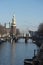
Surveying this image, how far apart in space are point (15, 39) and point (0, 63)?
42.2 meters

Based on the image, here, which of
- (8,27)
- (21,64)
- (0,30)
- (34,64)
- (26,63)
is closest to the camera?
(34,64)

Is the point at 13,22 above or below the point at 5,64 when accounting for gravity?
above

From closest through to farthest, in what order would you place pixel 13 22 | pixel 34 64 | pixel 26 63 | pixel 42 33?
pixel 34 64 → pixel 26 63 → pixel 42 33 → pixel 13 22

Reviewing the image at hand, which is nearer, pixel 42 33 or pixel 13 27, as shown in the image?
pixel 42 33

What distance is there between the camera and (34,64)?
54.2 ft

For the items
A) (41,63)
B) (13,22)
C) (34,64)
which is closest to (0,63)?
(34,64)

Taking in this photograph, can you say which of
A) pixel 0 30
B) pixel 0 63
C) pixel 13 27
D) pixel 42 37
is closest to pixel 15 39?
pixel 0 30

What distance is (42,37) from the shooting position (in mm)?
50875

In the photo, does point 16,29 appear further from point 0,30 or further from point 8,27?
point 0,30

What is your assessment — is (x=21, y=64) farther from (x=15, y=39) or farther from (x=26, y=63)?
(x=15, y=39)

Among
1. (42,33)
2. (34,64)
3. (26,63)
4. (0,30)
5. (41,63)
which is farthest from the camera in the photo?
(0,30)

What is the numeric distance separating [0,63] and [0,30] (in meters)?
40.5

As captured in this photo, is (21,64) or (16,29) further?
(16,29)

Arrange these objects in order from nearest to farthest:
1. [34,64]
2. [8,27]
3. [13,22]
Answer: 1. [34,64]
2. [13,22]
3. [8,27]
